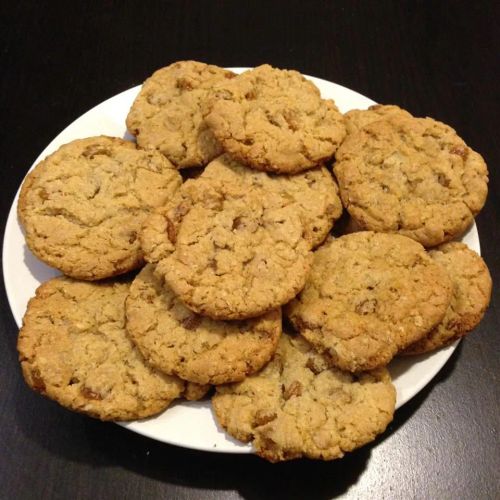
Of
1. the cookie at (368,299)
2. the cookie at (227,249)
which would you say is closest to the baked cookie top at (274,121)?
the cookie at (227,249)

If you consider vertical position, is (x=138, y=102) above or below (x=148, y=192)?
above

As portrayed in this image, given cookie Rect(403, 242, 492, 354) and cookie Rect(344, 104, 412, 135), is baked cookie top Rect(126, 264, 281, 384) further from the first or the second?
cookie Rect(344, 104, 412, 135)

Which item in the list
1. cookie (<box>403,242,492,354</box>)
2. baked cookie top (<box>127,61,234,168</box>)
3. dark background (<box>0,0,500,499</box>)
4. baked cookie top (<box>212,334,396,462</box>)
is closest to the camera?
baked cookie top (<box>212,334,396,462</box>)

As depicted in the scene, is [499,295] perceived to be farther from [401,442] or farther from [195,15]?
[195,15]

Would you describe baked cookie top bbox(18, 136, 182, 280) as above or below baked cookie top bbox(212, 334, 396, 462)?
above

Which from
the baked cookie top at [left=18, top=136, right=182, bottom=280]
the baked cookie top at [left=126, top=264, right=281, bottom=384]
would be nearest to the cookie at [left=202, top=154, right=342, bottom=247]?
the baked cookie top at [left=18, top=136, right=182, bottom=280]

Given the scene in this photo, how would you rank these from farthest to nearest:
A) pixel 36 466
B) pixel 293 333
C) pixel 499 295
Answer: pixel 499 295, pixel 36 466, pixel 293 333

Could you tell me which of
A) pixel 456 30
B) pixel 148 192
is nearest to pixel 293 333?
pixel 148 192
